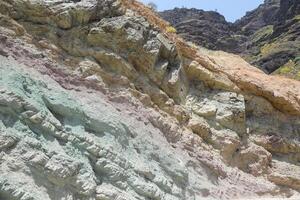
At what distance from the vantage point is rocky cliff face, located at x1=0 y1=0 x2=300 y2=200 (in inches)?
385

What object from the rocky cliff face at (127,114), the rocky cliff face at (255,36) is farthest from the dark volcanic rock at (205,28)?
the rocky cliff face at (127,114)

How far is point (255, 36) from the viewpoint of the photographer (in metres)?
91.7

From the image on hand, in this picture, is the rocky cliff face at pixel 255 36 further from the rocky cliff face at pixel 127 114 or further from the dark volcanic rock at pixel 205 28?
the rocky cliff face at pixel 127 114

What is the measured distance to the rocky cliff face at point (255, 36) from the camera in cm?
6153

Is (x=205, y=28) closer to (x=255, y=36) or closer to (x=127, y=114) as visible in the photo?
(x=255, y=36)

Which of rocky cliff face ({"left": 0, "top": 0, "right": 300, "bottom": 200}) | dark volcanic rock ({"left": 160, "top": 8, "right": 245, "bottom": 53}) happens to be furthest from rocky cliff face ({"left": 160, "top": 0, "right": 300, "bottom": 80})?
rocky cliff face ({"left": 0, "top": 0, "right": 300, "bottom": 200})

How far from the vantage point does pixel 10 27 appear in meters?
12.5

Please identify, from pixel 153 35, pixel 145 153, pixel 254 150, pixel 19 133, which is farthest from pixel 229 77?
pixel 19 133

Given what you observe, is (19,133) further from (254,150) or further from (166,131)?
(254,150)

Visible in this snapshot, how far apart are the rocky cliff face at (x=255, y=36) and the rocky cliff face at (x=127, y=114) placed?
117 ft

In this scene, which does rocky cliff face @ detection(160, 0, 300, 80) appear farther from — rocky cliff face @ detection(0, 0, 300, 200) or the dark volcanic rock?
rocky cliff face @ detection(0, 0, 300, 200)

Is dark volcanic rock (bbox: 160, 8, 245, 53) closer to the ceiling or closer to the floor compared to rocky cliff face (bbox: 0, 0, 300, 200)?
closer to the ceiling

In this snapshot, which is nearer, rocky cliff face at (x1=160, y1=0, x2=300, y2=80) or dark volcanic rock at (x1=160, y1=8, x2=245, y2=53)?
rocky cliff face at (x1=160, y1=0, x2=300, y2=80)

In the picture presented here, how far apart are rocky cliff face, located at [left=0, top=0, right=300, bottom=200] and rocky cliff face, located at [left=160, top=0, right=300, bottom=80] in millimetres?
35667
